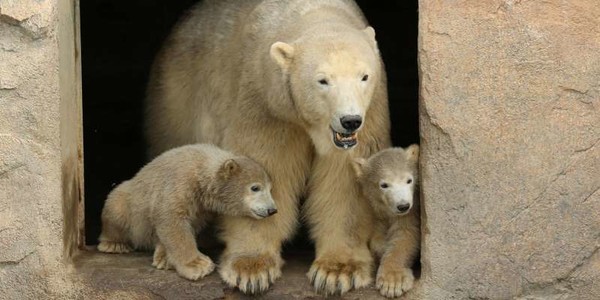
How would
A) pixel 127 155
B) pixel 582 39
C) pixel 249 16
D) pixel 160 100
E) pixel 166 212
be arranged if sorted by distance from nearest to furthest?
pixel 582 39 < pixel 166 212 < pixel 249 16 < pixel 160 100 < pixel 127 155

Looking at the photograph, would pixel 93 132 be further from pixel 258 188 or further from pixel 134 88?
pixel 258 188

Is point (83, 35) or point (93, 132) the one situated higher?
point (83, 35)

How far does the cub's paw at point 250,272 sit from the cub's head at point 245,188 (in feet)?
0.76

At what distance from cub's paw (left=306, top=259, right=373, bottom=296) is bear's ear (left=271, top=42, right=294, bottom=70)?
1.02 meters

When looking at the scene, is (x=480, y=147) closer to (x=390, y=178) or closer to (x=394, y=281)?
(x=390, y=178)

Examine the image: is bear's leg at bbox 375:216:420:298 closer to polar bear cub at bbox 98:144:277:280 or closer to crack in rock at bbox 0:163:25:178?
polar bear cub at bbox 98:144:277:280

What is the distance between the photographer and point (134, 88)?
970cm

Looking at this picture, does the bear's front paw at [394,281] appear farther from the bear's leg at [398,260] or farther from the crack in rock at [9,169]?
the crack in rock at [9,169]

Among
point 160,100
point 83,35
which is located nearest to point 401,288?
point 160,100

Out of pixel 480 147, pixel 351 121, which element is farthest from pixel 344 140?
pixel 480 147

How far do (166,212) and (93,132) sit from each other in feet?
12.2

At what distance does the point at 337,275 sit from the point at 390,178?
553 millimetres

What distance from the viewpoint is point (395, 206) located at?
572cm

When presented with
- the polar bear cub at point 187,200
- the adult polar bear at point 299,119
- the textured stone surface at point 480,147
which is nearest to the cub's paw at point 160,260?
the polar bear cub at point 187,200
